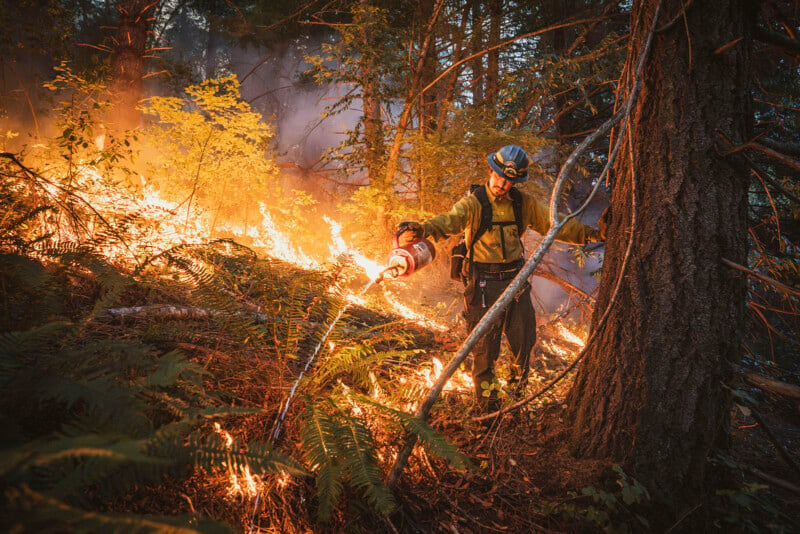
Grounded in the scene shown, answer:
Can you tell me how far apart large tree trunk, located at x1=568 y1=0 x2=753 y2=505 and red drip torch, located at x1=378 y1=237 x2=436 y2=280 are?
159cm

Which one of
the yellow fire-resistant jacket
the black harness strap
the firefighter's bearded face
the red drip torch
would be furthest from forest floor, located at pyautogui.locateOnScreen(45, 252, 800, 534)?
the firefighter's bearded face

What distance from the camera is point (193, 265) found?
253 cm

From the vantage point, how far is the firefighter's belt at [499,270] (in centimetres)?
384

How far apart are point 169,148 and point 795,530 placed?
1253 centimetres

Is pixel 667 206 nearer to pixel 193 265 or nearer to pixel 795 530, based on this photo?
pixel 795 530

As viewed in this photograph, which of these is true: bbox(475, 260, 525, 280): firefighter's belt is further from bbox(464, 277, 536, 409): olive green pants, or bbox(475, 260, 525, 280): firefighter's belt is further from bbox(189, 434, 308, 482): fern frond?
bbox(189, 434, 308, 482): fern frond

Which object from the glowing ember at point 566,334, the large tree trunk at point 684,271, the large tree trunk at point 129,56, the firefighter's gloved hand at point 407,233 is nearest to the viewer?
the large tree trunk at point 684,271

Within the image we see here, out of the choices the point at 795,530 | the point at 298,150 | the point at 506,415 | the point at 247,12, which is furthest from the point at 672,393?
the point at 298,150

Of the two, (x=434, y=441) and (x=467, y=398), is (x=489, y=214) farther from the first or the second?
(x=434, y=441)

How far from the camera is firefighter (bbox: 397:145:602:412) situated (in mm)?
3631

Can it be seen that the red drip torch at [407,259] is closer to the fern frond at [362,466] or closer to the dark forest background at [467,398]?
the dark forest background at [467,398]

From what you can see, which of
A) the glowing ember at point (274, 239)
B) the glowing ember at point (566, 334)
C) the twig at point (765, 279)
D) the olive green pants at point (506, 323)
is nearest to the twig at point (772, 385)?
the twig at point (765, 279)

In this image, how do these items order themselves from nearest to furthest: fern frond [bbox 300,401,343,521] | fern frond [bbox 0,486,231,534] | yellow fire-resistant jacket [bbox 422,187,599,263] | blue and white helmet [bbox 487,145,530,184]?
1. fern frond [bbox 0,486,231,534]
2. fern frond [bbox 300,401,343,521]
3. blue and white helmet [bbox 487,145,530,184]
4. yellow fire-resistant jacket [bbox 422,187,599,263]

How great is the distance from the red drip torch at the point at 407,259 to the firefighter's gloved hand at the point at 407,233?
0.15ft
